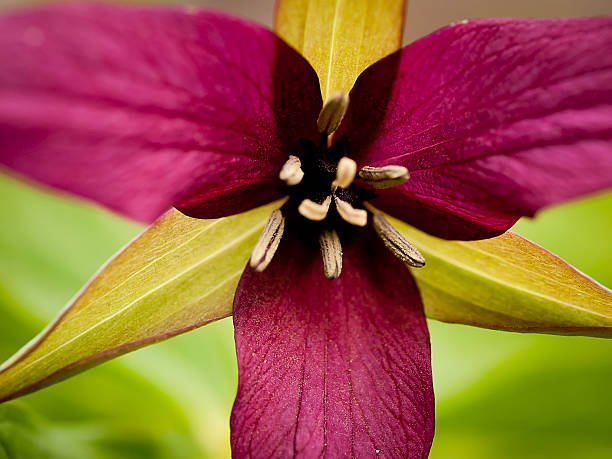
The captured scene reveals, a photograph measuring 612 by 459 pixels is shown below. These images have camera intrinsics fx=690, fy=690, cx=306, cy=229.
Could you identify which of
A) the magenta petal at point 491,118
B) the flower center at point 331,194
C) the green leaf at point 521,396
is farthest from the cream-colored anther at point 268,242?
the green leaf at point 521,396

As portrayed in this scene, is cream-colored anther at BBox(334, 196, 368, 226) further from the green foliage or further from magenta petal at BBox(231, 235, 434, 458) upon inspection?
the green foliage

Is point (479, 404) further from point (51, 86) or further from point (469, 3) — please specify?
point (469, 3)

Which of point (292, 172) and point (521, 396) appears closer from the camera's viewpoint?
point (292, 172)

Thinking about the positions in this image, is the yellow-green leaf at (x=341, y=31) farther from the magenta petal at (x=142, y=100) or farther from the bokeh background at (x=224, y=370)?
the bokeh background at (x=224, y=370)

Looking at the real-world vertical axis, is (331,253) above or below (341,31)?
below

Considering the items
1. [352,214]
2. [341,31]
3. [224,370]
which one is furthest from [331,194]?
[224,370]

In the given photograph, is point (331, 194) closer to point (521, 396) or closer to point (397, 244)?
point (397, 244)

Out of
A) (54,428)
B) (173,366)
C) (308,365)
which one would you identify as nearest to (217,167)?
(308,365)
